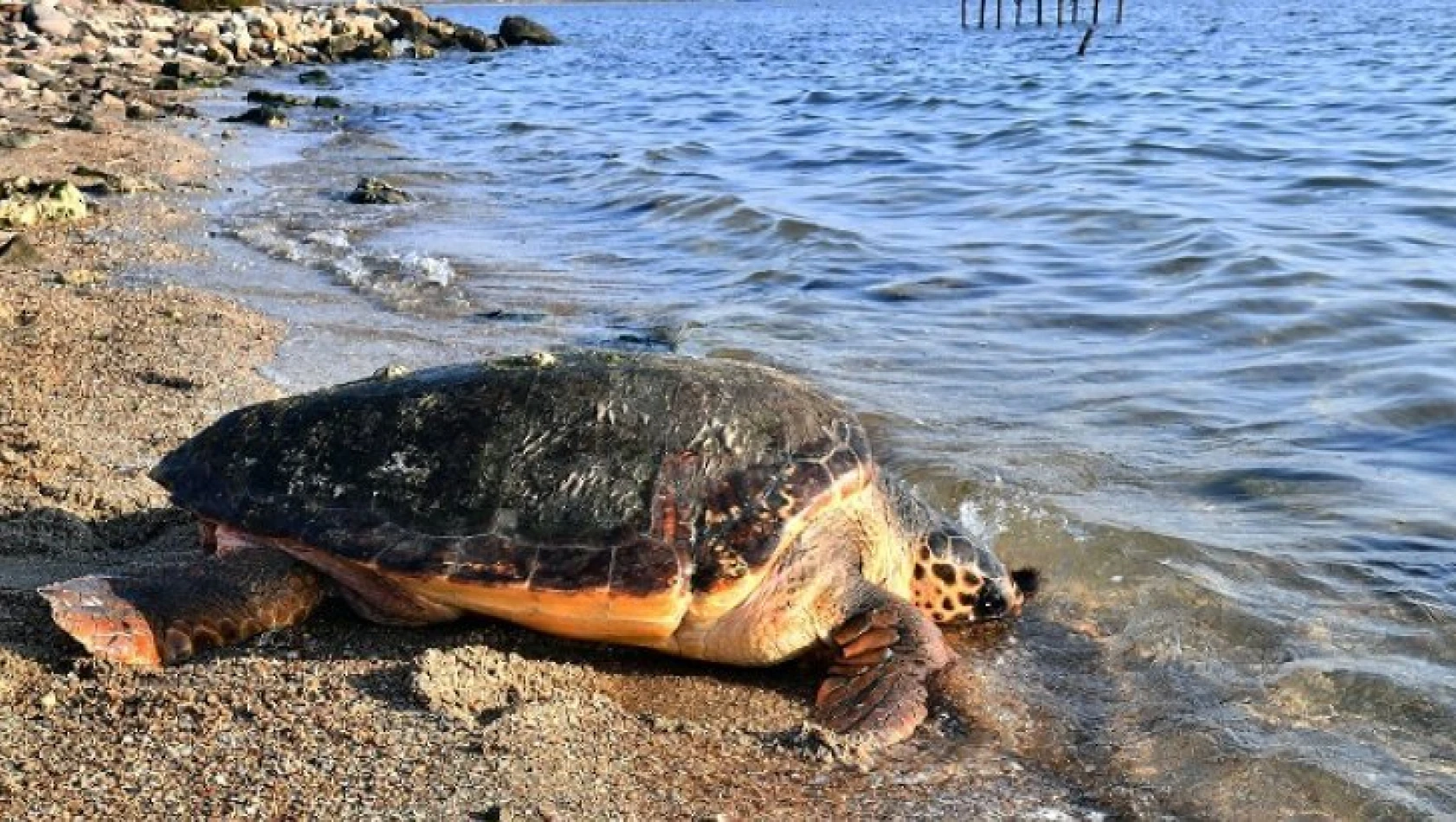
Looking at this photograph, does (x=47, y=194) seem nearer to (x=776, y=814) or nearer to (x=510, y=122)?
(x=776, y=814)

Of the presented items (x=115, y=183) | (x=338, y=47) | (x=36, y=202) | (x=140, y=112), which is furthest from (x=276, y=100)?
(x=338, y=47)

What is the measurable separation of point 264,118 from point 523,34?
33.4m

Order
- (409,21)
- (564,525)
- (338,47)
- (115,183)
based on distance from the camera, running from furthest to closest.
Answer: (409,21) → (338,47) → (115,183) → (564,525)

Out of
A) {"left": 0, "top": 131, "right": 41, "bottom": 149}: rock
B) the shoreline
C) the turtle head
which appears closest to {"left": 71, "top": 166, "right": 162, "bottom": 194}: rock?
{"left": 0, "top": 131, "right": 41, "bottom": 149}: rock

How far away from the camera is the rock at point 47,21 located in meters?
31.2

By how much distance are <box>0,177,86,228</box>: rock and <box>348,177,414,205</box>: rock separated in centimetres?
306

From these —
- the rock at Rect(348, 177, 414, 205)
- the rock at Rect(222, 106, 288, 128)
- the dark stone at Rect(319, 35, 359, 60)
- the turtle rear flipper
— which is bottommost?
the dark stone at Rect(319, 35, 359, 60)

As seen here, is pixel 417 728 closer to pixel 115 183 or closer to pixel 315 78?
pixel 115 183

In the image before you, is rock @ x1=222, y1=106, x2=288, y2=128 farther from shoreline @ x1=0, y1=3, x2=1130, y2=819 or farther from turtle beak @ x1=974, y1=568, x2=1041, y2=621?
turtle beak @ x1=974, y1=568, x2=1041, y2=621

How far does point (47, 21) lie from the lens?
3144cm

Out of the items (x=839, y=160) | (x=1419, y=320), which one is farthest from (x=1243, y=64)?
(x=1419, y=320)

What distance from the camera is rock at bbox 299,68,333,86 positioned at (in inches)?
1289

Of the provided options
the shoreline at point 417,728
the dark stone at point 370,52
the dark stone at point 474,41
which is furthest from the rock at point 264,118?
the dark stone at point 474,41

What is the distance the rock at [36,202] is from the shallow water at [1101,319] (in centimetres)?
137
